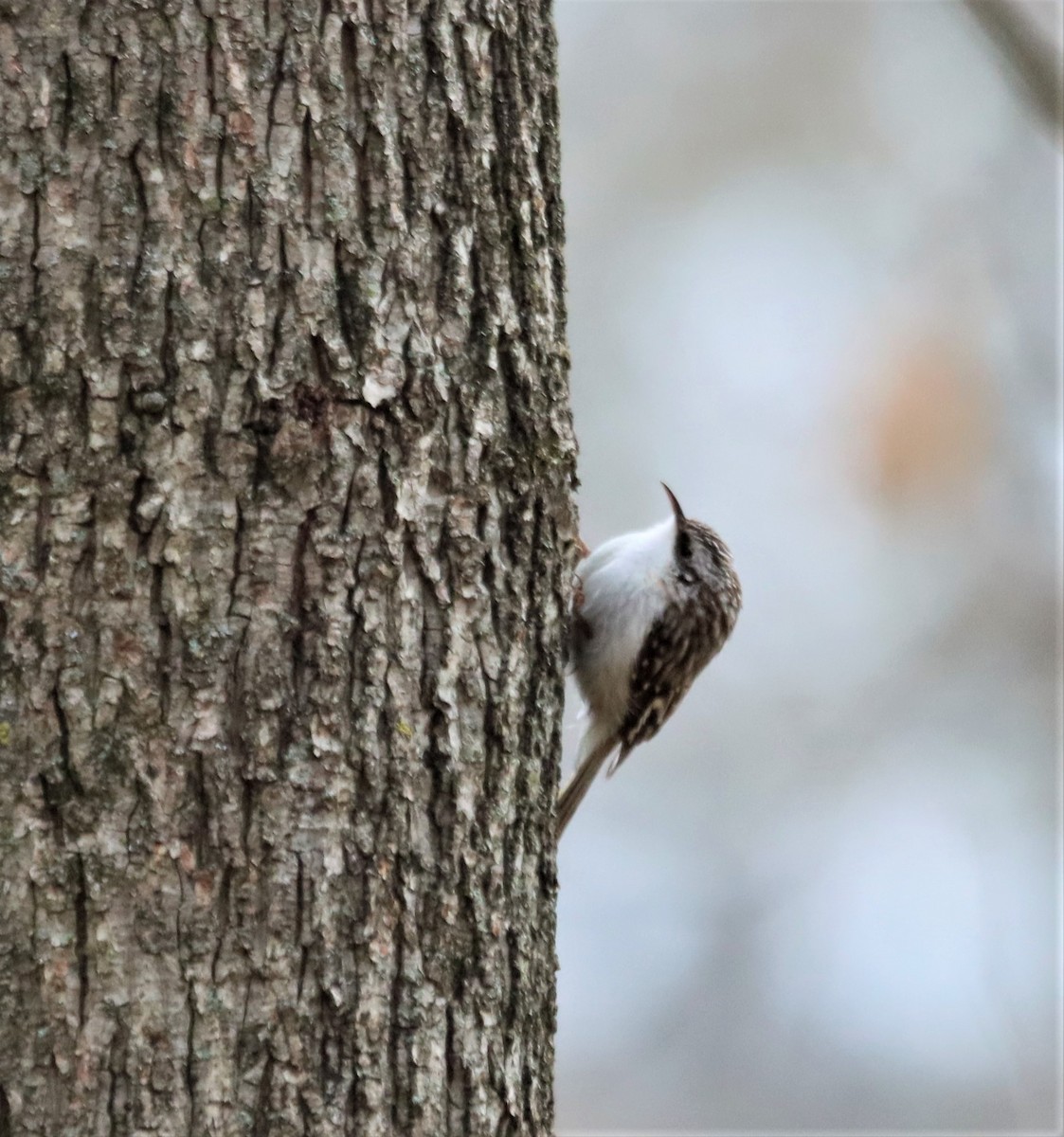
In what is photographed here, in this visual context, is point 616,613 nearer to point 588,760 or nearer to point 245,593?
point 588,760

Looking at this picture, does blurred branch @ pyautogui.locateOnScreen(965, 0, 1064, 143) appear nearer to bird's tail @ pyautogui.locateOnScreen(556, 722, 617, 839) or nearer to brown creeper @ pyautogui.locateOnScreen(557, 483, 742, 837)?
brown creeper @ pyautogui.locateOnScreen(557, 483, 742, 837)

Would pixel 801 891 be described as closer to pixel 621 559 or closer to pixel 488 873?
pixel 621 559

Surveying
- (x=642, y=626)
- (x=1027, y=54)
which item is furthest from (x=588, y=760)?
(x=1027, y=54)

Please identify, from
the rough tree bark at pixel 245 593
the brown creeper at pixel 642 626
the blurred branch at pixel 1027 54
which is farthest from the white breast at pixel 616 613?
the rough tree bark at pixel 245 593

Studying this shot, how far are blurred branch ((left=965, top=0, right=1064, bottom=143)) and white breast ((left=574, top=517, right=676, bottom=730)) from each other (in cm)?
131

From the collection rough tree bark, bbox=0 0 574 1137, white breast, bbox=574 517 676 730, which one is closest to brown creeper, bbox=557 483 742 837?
white breast, bbox=574 517 676 730

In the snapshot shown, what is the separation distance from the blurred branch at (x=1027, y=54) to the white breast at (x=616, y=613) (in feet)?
4.31

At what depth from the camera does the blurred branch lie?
308cm

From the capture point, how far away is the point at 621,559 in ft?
11.3

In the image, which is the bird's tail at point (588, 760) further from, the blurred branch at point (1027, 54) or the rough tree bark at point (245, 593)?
the blurred branch at point (1027, 54)

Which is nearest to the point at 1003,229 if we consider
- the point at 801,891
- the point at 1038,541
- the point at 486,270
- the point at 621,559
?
the point at 1038,541

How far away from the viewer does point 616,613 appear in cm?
333

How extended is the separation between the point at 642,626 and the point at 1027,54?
4.94 feet

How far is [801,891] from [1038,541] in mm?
2553
